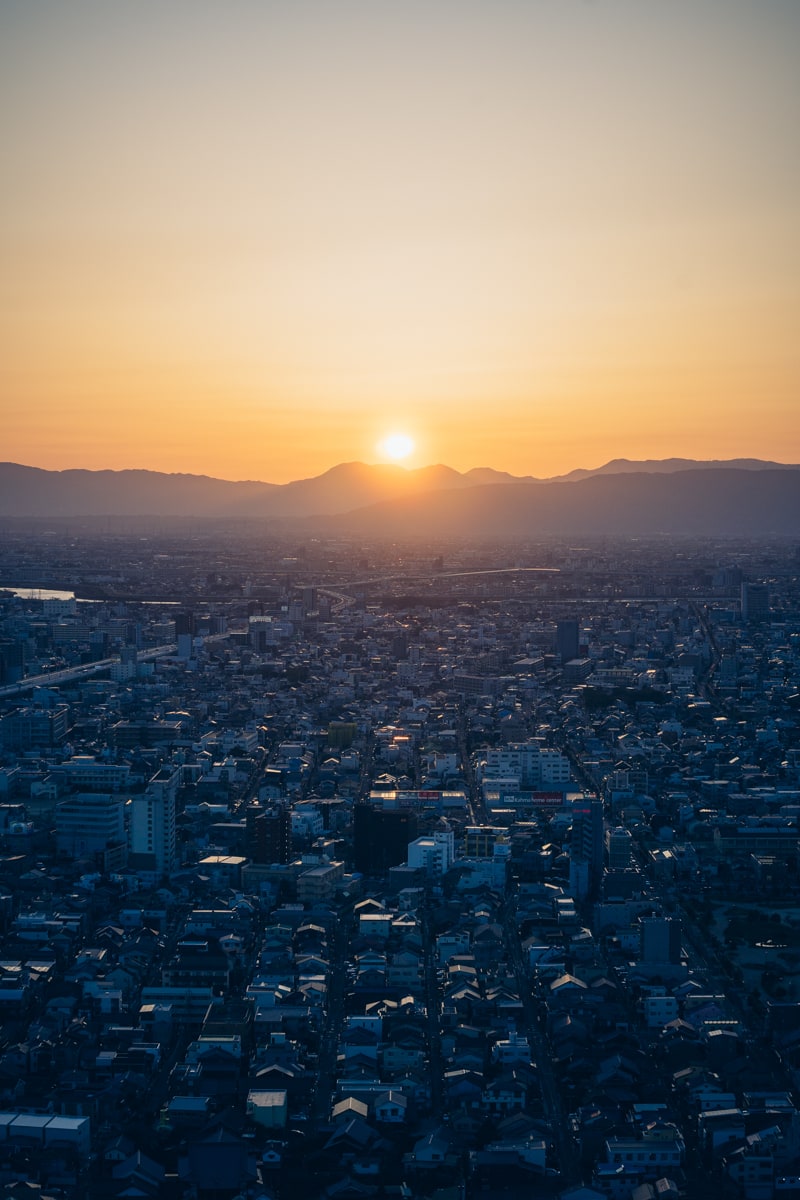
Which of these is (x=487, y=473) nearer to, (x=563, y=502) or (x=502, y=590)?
(x=563, y=502)

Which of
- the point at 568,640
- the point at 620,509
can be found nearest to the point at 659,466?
the point at 620,509

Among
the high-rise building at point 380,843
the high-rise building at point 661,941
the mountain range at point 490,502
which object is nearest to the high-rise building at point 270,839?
the high-rise building at point 380,843

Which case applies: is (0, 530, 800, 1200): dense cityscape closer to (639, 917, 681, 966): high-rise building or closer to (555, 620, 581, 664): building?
(639, 917, 681, 966): high-rise building

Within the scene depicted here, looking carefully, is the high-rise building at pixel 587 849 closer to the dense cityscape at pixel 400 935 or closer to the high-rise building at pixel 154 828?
the dense cityscape at pixel 400 935

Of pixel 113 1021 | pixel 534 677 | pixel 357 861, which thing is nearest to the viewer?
pixel 113 1021

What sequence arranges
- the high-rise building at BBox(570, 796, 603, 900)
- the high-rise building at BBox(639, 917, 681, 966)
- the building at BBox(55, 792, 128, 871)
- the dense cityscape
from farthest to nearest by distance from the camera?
the building at BBox(55, 792, 128, 871) → the high-rise building at BBox(570, 796, 603, 900) → the high-rise building at BBox(639, 917, 681, 966) → the dense cityscape

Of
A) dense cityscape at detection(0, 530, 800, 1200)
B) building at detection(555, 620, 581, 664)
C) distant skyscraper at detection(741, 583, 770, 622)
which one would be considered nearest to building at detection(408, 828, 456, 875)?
dense cityscape at detection(0, 530, 800, 1200)

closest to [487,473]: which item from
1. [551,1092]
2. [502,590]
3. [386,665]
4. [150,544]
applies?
[150,544]
